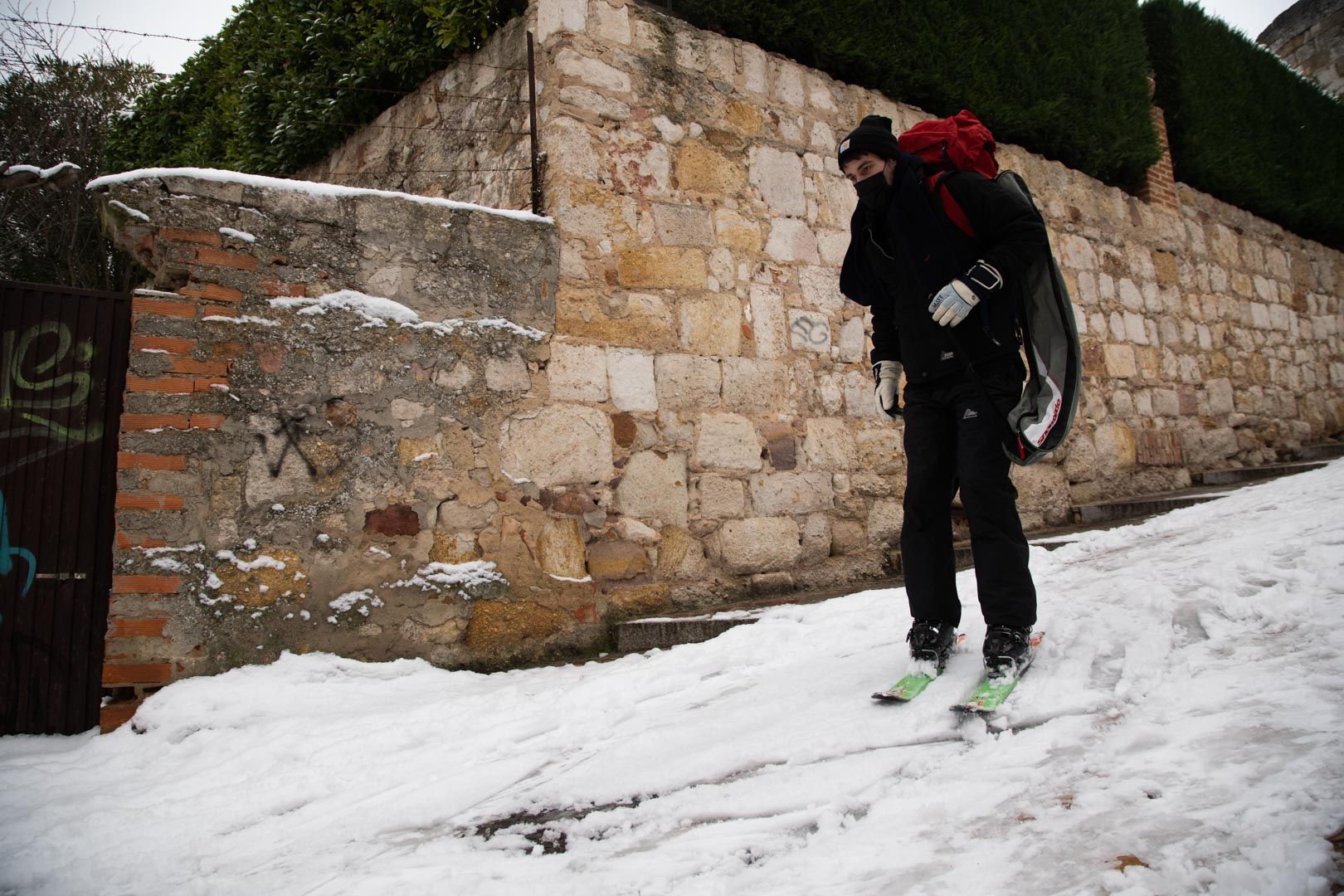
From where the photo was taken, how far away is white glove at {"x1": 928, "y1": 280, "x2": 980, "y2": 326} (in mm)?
2225

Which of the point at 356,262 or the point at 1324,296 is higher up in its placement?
the point at 1324,296

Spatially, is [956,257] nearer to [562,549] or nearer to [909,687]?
[909,687]

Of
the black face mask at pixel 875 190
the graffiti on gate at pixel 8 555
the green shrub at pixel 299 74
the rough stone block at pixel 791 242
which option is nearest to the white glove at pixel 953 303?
the black face mask at pixel 875 190

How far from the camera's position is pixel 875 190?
2426mm

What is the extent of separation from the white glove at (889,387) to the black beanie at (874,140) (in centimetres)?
65

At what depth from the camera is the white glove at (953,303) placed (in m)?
2.22

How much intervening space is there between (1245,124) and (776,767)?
9669 mm

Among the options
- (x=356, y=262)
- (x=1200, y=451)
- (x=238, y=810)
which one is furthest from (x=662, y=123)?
(x=1200, y=451)

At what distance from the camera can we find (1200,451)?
7.12m

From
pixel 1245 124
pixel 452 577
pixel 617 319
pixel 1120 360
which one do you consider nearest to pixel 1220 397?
pixel 1120 360

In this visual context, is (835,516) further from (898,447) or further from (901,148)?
(901,148)

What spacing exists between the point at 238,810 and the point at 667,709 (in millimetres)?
1259

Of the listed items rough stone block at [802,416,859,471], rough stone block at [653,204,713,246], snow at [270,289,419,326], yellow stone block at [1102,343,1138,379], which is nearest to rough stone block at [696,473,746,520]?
rough stone block at [802,416,859,471]

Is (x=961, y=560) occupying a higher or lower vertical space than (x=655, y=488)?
lower
